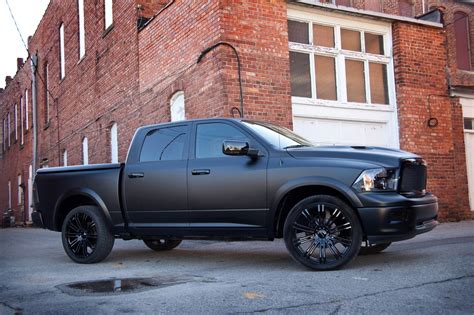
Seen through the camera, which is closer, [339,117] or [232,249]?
[232,249]

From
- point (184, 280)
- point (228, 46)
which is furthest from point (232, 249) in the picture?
point (228, 46)

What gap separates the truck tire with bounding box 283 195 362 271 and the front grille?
0.65 m

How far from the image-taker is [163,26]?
42.5ft

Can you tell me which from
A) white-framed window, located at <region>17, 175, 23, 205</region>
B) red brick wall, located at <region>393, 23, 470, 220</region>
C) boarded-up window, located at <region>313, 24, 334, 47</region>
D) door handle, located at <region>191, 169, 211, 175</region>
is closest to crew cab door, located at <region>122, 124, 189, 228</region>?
door handle, located at <region>191, 169, 211, 175</region>

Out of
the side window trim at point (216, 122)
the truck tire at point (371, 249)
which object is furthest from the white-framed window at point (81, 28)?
the truck tire at point (371, 249)

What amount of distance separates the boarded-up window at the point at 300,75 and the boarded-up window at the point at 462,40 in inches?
222

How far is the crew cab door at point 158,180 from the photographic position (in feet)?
22.3

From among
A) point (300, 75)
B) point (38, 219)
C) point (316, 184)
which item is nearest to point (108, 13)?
point (300, 75)

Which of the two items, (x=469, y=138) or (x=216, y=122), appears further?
(x=469, y=138)

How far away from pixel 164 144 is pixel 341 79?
6.36 metres

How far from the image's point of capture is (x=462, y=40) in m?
16.0

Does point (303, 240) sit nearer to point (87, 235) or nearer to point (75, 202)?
point (87, 235)

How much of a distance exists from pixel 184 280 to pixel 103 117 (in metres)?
12.2

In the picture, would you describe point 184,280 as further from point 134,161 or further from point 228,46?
point 228,46
